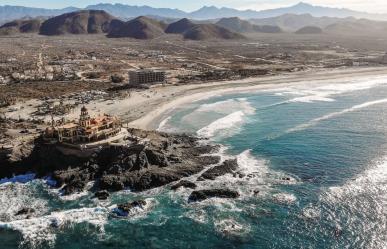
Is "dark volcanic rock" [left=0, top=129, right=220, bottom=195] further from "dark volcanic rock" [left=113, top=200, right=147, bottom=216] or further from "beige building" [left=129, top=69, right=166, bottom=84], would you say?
"beige building" [left=129, top=69, right=166, bottom=84]

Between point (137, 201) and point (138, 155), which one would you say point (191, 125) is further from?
point (137, 201)

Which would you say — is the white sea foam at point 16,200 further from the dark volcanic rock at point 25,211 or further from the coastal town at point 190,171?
the dark volcanic rock at point 25,211

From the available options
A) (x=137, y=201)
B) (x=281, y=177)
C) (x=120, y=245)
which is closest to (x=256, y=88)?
(x=281, y=177)

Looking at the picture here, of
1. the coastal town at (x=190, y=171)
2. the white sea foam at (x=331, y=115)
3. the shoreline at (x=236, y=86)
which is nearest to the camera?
the coastal town at (x=190, y=171)

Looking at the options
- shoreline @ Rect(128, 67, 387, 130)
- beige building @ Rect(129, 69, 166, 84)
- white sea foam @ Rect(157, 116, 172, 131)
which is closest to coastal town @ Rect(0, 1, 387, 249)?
white sea foam @ Rect(157, 116, 172, 131)

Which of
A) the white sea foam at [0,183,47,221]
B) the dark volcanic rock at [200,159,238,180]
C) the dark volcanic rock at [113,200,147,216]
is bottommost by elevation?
the white sea foam at [0,183,47,221]

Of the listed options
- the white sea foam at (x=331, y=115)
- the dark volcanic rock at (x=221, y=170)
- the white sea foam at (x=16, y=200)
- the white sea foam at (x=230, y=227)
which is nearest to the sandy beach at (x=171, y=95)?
the dark volcanic rock at (x=221, y=170)

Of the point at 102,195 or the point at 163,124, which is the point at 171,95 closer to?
the point at 163,124
